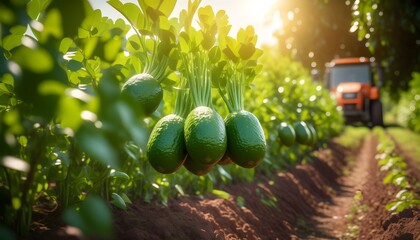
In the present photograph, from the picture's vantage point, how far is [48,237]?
1642mm

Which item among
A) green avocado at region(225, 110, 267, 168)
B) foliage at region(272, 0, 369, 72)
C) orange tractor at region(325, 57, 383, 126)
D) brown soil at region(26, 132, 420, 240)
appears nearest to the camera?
green avocado at region(225, 110, 267, 168)

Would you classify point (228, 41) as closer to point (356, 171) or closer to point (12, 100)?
point (12, 100)

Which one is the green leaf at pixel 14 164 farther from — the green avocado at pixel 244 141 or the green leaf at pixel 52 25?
the green avocado at pixel 244 141

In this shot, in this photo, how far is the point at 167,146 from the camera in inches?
69.3

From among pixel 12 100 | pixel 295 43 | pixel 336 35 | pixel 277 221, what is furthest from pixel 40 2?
pixel 336 35

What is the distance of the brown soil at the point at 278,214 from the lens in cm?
221

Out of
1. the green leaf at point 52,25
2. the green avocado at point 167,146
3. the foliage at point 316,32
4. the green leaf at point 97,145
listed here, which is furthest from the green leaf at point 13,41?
the foliage at point 316,32

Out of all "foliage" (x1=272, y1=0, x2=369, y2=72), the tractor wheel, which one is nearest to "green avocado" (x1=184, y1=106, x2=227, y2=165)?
"foliage" (x1=272, y1=0, x2=369, y2=72)

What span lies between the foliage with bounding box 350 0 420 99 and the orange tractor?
0.98 meters

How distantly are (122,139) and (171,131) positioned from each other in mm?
959

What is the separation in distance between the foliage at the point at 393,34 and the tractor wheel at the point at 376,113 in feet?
6.75

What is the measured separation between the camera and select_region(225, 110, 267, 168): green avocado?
183cm

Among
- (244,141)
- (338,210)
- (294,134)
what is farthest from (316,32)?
(244,141)

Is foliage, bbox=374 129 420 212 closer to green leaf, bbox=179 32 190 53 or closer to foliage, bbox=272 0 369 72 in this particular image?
green leaf, bbox=179 32 190 53
